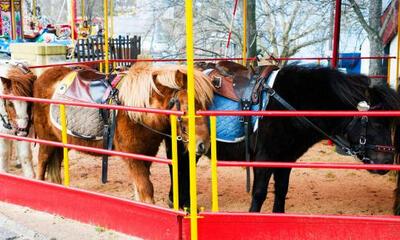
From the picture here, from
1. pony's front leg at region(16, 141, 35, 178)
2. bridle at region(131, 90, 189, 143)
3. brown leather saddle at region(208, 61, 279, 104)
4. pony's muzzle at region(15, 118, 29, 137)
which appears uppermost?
brown leather saddle at region(208, 61, 279, 104)

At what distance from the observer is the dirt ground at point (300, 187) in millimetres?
5805

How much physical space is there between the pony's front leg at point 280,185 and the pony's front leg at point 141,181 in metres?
1.30

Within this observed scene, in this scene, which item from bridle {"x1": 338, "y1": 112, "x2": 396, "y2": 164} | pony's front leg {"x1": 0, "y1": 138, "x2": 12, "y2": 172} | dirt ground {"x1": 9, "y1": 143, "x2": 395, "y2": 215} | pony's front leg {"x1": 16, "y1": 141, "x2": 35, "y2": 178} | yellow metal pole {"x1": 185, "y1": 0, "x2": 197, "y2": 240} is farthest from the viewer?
pony's front leg {"x1": 16, "y1": 141, "x2": 35, "y2": 178}

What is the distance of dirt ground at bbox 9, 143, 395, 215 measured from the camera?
580 cm

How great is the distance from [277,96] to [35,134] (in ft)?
10.2

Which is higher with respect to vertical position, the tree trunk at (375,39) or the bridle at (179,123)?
the tree trunk at (375,39)

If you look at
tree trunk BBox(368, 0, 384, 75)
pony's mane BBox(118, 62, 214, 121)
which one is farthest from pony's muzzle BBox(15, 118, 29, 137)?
tree trunk BBox(368, 0, 384, 75)

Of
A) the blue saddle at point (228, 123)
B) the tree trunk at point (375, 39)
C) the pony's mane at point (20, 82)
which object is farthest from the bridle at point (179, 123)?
the tree trunk at point (375, 39)

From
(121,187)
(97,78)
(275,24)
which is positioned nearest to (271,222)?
(97,78)

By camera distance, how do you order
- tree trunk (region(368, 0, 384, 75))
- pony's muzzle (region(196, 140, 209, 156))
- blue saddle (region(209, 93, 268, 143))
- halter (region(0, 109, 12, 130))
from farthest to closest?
tree trunk (region(368, 0, 384, 75))
halter (region(0, 109, 12, 130))
blue saddle (region(209, 93, 268, 143))
pony's muzzle (region(196, 140, 209, 156))

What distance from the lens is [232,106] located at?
4934 mm

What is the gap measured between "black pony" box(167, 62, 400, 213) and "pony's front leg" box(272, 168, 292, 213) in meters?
0.28

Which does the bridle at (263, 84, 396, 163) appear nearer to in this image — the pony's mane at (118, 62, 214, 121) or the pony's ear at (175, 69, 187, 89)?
the pony's mane at (118, 62, 214, 121)

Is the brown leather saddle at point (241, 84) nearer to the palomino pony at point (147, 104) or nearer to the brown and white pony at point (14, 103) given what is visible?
the palomino pony at point (147, 104)
